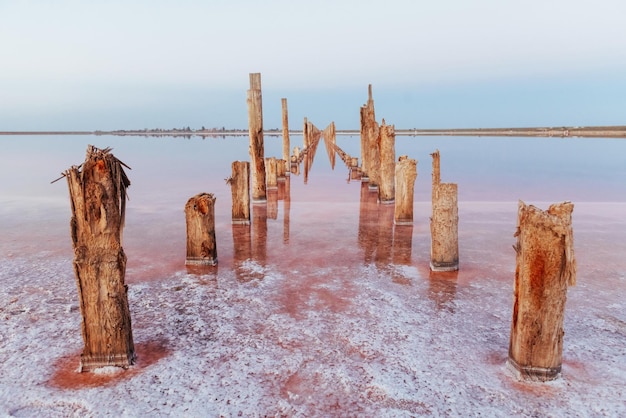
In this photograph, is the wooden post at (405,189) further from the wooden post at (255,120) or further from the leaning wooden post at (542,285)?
the leaning wooden post at (542,285)

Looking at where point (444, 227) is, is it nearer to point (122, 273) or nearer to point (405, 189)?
point (405, 189)

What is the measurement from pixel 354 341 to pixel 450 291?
1.92m

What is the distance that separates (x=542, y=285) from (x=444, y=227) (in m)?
2.91

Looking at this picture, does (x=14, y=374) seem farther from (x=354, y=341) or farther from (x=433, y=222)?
(x=433, y=222)

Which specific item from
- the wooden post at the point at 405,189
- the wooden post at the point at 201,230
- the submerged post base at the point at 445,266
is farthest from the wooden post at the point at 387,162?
the wooden post at the point at 201,230

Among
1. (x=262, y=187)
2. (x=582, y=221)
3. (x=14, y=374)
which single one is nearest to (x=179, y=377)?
(x=14, y=374)

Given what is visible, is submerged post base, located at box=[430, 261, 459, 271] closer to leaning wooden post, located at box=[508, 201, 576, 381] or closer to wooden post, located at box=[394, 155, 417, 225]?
leaning wooden post, located at box=[508, 201, 576, 381]

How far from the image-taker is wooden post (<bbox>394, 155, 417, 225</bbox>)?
9.45 metres

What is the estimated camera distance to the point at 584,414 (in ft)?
11.2

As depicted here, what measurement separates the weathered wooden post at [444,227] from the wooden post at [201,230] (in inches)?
125

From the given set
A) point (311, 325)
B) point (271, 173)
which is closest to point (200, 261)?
point (311, 325)

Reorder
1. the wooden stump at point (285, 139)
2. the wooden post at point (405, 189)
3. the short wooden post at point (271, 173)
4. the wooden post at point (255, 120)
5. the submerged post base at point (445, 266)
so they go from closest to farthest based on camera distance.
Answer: the submerged post base at point (445, 266) → the wooden post at point (405, 189) → the wooden post at point (255, 120) → the short wooden post at point (271, 173) → the wooden stump at point (285, 139)

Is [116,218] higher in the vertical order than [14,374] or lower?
higher

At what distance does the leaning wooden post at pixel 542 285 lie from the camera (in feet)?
11.7
